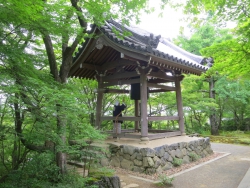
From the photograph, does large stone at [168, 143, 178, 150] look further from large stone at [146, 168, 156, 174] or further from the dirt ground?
large stone at [146, 168, 156, 174]

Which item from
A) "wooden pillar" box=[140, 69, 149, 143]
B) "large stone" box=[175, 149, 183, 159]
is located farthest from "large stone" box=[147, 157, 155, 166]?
"large stone" box=[175, 149, 183, 159]

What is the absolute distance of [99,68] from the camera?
7.32m

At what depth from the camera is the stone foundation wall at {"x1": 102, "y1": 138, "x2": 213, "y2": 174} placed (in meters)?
5.10

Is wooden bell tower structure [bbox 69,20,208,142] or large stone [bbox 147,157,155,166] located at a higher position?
wooden bell tower structure [bbox 69,20,208,142]

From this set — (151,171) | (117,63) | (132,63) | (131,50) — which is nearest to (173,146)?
(151,171)

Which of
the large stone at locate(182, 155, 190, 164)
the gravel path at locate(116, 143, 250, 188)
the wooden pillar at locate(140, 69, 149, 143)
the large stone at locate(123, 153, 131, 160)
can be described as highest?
the wooden pillar at locate(140, 69, 149, 143)

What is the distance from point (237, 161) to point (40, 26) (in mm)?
7022

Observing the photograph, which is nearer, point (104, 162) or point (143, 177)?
point (143, 177)

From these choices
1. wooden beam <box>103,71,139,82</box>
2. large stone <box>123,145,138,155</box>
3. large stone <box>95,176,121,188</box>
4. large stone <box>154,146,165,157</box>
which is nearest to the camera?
large stone <box>95,176,121,188</box>

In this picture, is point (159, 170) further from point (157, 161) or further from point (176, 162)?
point (176, 162)

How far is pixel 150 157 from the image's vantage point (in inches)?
201

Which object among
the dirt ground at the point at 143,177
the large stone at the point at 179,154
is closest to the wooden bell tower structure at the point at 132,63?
the large stone at the point at 179,154

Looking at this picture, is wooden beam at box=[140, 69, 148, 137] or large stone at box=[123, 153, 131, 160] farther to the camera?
wooden beam at box=[140, 69, 148, 137]

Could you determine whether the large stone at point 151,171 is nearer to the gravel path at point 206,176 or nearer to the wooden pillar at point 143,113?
the gravel path at point 206,176
